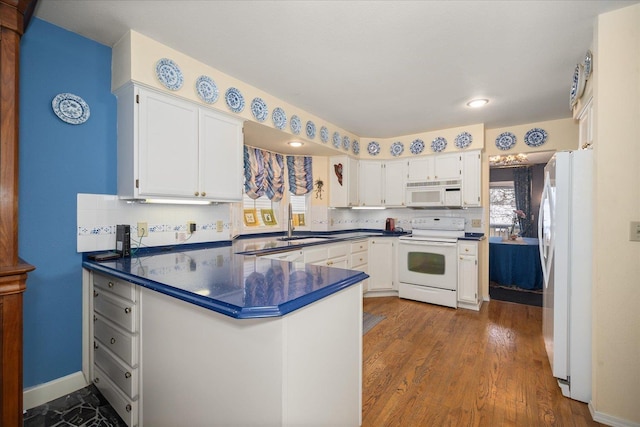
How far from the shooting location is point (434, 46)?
2.10m

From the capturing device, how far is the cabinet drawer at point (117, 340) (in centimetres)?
158

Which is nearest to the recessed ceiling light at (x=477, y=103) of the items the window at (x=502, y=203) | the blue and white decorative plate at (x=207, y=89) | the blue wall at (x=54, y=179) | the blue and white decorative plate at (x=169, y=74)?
the blue and white decorative plate at (x=207, y=89)

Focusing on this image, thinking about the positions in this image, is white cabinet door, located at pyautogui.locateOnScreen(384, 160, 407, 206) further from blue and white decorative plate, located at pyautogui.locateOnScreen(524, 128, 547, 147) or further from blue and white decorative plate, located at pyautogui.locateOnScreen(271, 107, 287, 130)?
blue and white decorative plate, located at pyautogui.locateOnScreen(271, 107, 287, 130)

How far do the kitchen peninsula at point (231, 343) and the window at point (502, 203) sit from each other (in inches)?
313

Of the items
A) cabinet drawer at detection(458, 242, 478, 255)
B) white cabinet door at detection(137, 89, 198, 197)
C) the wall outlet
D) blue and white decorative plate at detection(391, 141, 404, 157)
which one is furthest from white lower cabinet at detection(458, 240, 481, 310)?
the wall outlet

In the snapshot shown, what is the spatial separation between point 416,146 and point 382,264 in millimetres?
1841

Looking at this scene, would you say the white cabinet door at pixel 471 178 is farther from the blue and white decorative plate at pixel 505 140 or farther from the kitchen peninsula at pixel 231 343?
the kitchen peninsula at pixel 231 343

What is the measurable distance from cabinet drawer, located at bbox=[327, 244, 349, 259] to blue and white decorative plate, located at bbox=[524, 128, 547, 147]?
277 cm

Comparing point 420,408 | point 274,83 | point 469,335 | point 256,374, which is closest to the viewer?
point 256,374

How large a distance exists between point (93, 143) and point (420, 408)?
9.27 ft

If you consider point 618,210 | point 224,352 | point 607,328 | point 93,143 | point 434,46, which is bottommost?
point 607,328

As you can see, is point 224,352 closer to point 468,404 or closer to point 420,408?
point 420,408

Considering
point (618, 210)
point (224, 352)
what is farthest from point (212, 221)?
point (618, 210)

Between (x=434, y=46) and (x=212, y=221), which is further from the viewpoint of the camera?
(x=212, y=221)
